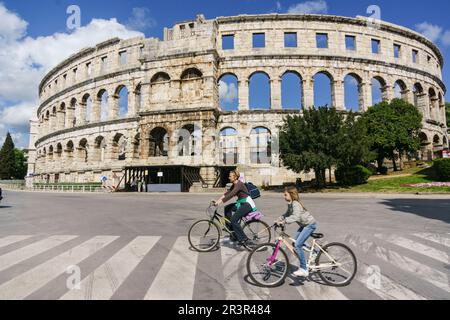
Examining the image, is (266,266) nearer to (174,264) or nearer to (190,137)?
(174,264)

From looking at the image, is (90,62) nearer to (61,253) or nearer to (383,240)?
(61,253)

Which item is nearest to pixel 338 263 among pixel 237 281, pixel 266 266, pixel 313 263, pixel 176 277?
pixel 313 263

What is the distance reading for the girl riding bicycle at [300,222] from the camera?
4180mm

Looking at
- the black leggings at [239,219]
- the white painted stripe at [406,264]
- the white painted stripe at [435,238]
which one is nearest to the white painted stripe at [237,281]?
the black leggings at [239,219]

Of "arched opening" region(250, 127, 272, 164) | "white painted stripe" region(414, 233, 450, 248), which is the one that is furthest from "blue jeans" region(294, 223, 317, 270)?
"arched opening" region(250, 127, 272, 164)

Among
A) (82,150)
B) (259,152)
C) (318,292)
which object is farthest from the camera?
(82,150)

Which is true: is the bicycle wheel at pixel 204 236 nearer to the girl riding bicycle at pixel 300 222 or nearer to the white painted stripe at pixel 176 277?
the white painted stripe at pixel 176 277

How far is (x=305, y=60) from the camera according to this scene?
31031 millimetres

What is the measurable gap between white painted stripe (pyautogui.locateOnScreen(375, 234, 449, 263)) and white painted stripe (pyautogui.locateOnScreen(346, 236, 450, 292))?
56cm

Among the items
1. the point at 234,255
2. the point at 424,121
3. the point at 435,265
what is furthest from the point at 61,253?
the point at 424,121

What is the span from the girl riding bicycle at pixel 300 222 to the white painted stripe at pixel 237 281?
0.73 metres

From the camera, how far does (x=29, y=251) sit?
5695 mm

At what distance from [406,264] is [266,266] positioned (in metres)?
2.79

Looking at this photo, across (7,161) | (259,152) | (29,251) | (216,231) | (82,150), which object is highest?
(7,161)
